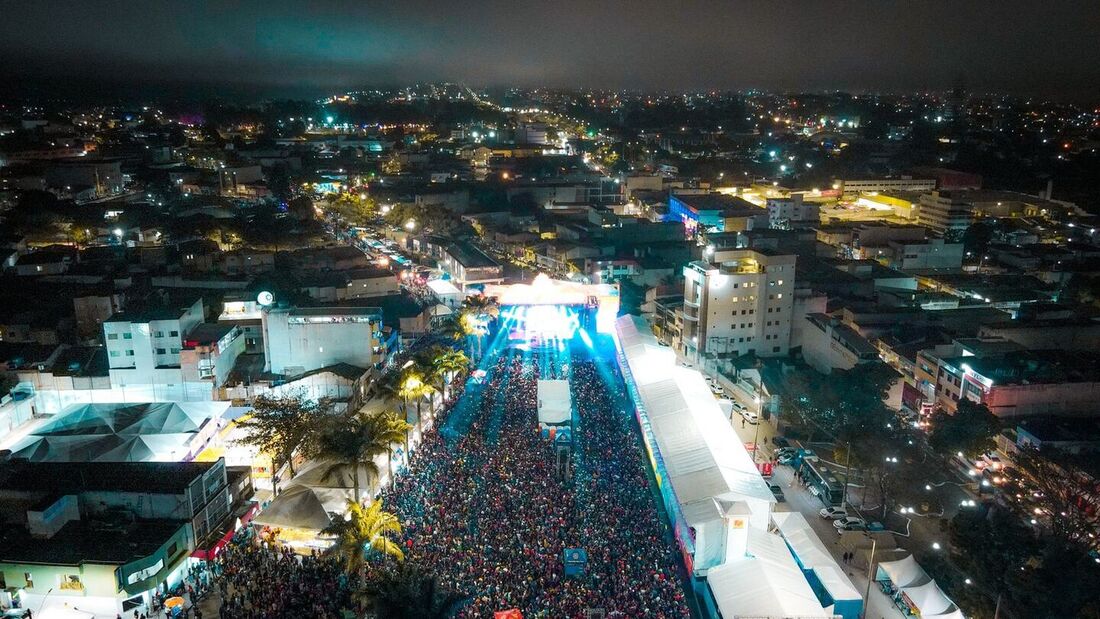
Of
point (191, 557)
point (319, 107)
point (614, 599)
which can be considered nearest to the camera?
point (614, 599)

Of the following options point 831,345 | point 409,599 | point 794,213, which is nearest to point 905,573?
point 409,599

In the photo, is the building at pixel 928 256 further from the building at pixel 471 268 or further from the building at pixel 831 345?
the building at pixel 471 268

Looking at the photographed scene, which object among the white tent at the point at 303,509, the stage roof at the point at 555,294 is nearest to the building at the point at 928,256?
the stage roof at the point at 555,294

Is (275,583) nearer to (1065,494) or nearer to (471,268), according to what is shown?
(1065,494)

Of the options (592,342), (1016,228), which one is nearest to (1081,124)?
(1016,228)

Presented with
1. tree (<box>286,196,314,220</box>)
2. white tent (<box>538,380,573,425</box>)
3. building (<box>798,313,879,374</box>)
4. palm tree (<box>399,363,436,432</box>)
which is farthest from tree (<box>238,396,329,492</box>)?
tree (<box>286,196,314,220</box>)

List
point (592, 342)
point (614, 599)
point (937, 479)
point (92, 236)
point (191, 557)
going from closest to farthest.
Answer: point (614, 599) → point (191, 557) → point (937, 479) → point (592, 342) → point (92, 236)

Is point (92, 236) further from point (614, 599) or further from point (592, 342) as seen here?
point (614, 599)
